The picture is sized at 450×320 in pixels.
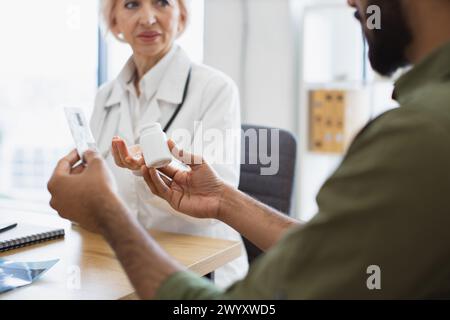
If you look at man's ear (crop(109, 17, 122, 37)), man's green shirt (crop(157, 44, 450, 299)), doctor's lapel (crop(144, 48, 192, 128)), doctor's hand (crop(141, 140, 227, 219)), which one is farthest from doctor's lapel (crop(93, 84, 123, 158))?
man's green shirt (crop(157, 44, 450, 299))

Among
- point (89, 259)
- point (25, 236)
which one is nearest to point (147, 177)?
point (89, 259)

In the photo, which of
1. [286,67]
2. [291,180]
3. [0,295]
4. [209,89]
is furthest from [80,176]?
[286,67]

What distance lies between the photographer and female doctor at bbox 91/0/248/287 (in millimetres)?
1439

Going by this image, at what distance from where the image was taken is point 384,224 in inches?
20.3

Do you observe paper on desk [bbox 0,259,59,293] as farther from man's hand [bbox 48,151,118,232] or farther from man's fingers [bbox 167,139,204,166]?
man's fingers [bbox 167,139,204,166]

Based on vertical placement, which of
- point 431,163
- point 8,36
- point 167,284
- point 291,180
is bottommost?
point 291,180

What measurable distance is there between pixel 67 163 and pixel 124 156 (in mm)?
162

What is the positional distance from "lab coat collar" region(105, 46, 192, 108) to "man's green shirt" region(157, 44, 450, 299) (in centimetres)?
104

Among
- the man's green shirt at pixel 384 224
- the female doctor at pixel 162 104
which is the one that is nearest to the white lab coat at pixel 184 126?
the female doctor at pixel 162 104

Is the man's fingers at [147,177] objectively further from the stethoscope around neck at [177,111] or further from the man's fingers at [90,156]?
the stethoscope around neck at [177,111]

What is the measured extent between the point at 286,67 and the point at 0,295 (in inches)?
81.8

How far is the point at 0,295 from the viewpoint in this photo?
79 cm

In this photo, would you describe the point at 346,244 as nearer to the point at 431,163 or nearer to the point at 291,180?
the point at 431,163

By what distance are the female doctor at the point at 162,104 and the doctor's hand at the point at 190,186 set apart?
0.86 feet
